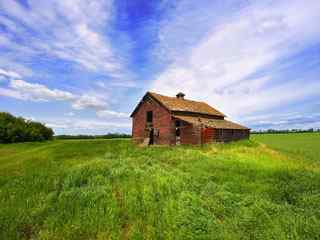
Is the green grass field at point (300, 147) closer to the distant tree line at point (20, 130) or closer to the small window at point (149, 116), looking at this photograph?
the small window at point (149, 116)

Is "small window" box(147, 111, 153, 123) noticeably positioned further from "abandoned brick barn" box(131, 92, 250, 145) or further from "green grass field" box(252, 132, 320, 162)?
"green grass field" box(252, 132, 320, 162)

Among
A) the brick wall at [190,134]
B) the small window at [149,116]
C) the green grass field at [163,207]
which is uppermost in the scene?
the small window at [149,116]

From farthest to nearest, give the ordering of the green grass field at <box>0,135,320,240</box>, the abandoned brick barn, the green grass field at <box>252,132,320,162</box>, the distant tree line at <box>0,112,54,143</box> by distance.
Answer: the distant tree line at <box>0,112,54,143</box>
the abandoned brick barn
the green grass field at <box>252,132,320,162</box>
the green grass field at <box>0,135,320,240</box>

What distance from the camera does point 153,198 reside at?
25.3 ft

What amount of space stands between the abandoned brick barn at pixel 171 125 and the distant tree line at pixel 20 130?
76.1 feet

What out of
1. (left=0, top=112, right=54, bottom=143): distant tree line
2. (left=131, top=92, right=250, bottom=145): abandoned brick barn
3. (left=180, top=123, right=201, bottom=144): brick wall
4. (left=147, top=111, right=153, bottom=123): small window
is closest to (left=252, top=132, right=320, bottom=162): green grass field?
(left=131, top=92, right=250, bottom=145): abandoned brick barn

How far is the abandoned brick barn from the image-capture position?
27.1 m

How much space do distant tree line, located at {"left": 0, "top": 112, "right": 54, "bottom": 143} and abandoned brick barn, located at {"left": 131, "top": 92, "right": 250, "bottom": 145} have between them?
76.1 ft

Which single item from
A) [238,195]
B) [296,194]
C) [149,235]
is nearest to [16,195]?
[149,235]

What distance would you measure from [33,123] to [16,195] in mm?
42498

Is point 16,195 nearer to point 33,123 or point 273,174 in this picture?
point 273,174

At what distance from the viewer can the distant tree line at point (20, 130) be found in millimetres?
40469

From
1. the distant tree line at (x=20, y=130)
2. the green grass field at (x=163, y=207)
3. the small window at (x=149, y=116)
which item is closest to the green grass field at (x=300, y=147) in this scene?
the green grass field at (x=163, y=207)

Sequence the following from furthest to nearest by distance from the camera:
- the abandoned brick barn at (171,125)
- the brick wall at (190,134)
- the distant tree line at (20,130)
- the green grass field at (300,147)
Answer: the distant tree line at (20,130), the abandoned brick barn at (171,125), the brick wall at (190,134), the green grass field at (300,147)
